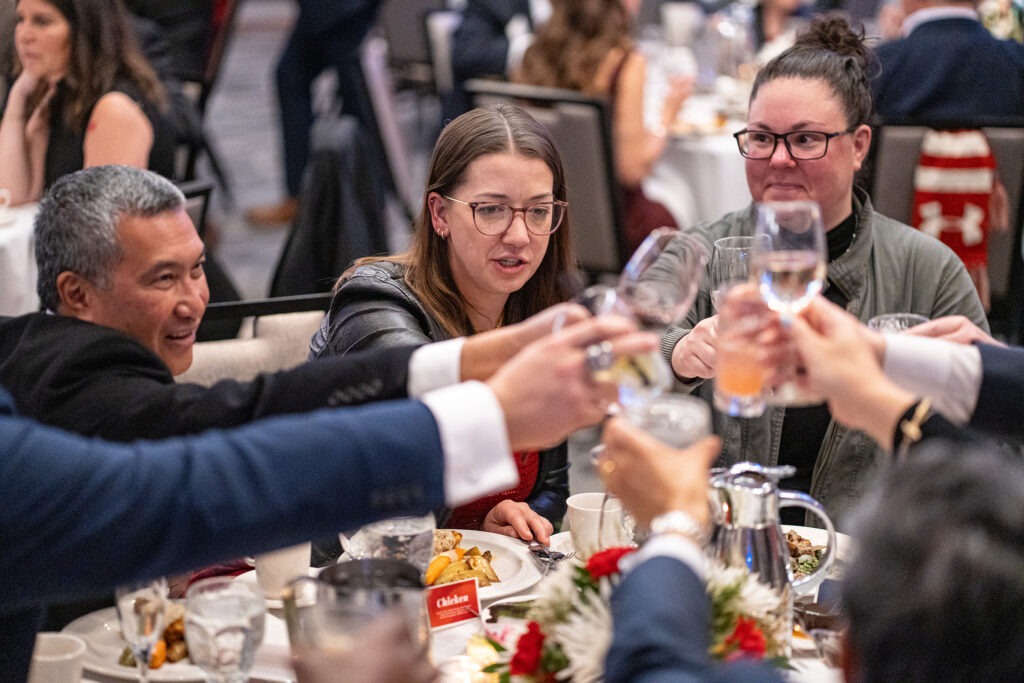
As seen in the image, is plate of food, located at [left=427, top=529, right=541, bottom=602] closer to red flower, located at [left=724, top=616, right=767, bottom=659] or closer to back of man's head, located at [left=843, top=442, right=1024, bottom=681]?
red flower, located at [left=724, top=616, right=767, bottom=659]

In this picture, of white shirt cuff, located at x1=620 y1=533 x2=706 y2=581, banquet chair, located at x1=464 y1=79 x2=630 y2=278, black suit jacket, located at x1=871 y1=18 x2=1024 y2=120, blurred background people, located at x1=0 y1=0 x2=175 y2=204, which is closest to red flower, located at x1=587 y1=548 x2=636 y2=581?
white shirt cuff, located at x1=620 y1=533 x2=706 y2=581

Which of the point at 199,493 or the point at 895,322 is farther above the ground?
the point at 199,493

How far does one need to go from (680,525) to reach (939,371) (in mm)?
518

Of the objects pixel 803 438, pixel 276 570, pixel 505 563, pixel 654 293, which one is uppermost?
pixel 654 293

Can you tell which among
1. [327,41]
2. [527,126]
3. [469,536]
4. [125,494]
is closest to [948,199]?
[527,126]

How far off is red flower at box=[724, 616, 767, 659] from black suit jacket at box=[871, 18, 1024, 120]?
373cm

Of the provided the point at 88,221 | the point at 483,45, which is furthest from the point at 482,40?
the point at 88,221

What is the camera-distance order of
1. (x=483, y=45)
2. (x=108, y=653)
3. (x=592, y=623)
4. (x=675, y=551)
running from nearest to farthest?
(x=675, y=551)
(x=592, y=623)
(x=108, y=653)
(x=483, y=45)

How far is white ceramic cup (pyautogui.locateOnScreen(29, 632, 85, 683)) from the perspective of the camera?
66.9 inches

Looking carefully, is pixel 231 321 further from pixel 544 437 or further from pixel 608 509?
pixel 544 437

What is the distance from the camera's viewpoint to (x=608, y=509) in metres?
1.94

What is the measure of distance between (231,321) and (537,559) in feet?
4.17

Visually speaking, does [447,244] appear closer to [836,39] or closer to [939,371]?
[836,39]

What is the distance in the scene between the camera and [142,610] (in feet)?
5.27
